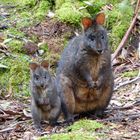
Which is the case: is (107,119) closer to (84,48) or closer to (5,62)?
(84,48)

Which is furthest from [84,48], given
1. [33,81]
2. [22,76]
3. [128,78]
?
[22,76]

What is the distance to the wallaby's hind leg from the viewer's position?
7.45m

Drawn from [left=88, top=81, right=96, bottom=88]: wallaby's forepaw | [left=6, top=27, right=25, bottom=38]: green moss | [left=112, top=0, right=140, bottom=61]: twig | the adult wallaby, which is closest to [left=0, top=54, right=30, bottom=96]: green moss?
[left=6, top=27, right=25, bottom=38]: green moss

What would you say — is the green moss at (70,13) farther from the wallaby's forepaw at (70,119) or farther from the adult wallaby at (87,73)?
the wallaby's forepaw at (70,119)

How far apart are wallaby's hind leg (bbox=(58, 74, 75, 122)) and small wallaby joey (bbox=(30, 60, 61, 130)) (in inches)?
9.3

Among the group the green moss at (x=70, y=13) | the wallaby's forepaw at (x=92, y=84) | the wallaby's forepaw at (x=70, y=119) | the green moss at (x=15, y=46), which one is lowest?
the wallaby's forepaw at (x=70, y=119)

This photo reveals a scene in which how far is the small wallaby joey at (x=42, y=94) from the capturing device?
279 inches

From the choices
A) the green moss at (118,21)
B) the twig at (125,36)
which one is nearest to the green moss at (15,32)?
the green moss at (118,21)

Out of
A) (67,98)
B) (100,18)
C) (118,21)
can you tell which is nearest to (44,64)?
(67,98)

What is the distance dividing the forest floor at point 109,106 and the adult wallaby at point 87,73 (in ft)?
0.82

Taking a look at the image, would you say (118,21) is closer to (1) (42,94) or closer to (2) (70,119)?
(2) (70,119)

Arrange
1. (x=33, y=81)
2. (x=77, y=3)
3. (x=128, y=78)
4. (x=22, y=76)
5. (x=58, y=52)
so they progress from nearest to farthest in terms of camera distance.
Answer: (x=33, y=81), (x=128, y=78), (x=22, y=76), (x=58, y=52), (x=77, y=3)

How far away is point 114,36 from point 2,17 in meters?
2.49

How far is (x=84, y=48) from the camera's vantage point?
739 cm
